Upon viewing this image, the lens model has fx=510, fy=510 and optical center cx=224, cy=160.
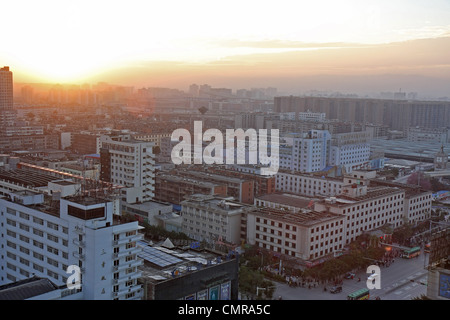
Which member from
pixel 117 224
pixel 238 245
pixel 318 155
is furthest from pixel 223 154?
pixel 117 224

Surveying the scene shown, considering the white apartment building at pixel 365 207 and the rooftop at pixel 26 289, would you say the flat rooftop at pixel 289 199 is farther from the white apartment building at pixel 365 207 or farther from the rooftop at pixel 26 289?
the rooftop at pixel 26 289

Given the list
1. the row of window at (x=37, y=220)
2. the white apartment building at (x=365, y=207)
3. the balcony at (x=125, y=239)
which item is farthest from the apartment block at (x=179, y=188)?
the balcony at (x=125, y=239)

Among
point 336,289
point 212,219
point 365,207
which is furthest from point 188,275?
point 365,207

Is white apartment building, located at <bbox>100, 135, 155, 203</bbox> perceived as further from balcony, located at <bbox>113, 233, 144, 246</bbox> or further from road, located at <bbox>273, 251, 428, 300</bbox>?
balcony, located at <bbox>113, 233, 144, 246</bbox>

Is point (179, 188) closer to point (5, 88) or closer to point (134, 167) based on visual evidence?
point (134, 167)

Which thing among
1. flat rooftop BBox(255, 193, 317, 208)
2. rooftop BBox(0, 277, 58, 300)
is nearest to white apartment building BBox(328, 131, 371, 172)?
flat rooftop BBox(255, 193, 317, 208)
